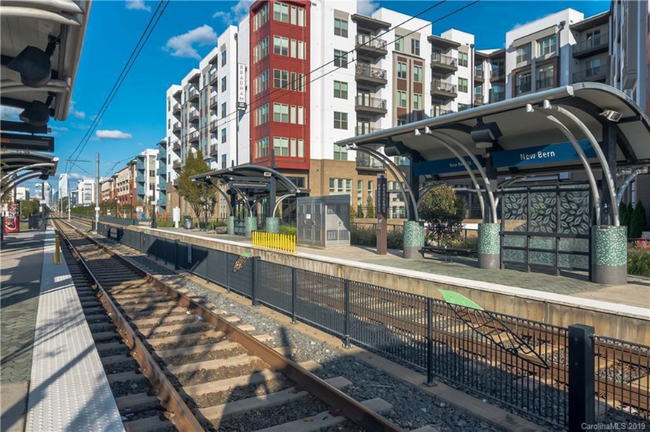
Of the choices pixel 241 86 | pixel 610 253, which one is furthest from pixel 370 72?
pixel 610 253

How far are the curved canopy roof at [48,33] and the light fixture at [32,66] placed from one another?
25cm

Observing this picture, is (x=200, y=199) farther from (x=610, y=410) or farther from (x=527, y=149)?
(x=610, y=410)

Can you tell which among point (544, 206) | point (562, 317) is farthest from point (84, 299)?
point (544, 206)

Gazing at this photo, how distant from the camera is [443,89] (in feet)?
180

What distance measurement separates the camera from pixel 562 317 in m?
8.41

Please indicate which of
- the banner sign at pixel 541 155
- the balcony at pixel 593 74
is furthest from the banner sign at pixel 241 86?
the banner sign at pixel 541 155

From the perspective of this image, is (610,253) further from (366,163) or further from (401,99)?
(401,99)

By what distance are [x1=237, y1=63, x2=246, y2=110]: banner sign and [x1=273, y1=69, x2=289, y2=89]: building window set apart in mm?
5609

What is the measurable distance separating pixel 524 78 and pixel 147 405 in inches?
2217

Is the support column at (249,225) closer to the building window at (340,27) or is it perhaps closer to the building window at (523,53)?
the building window at (340,27)

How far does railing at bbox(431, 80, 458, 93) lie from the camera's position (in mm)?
53781

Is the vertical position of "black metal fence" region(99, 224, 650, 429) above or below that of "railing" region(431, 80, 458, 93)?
below

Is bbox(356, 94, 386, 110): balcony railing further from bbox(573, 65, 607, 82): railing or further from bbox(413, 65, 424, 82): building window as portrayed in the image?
bbox(573, 65, 607, 82): railing

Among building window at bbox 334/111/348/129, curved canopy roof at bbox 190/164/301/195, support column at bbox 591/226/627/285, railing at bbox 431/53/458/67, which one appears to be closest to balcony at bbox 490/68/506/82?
railing at bbox 431/53/458/67
